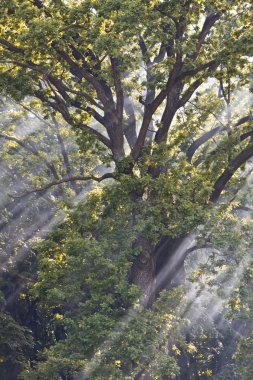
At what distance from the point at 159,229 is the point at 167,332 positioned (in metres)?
2.16

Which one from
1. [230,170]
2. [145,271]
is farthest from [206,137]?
[145,271]

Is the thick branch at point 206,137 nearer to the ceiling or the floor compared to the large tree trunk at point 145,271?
nearer to the ceiling

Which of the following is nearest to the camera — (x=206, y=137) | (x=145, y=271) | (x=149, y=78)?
(x=145, y=271)

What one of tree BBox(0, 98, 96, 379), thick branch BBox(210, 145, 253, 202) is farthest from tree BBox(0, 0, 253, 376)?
tree BBox(0, 98, 96, 379)

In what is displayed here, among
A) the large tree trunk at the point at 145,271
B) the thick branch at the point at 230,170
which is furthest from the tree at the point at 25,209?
the thick branch at the point at 230,170

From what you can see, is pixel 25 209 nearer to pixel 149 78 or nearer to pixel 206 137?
pixel 206 137

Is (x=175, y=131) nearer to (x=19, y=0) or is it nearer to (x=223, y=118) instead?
(x=223, y=118)

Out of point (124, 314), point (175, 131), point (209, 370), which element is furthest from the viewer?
point (209, 370)

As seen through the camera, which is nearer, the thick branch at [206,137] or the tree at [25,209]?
the thick branch at [206,137]

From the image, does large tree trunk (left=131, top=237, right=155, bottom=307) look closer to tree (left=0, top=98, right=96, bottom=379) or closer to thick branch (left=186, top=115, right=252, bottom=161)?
thick branch (left=186, top=115, right=252, bottom=161)

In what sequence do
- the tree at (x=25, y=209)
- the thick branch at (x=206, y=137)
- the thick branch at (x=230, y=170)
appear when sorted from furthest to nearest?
the tree at (x=25, y=209)
the thick branch at (x=206, y=137)
the thick branch at (x=230, y=170)

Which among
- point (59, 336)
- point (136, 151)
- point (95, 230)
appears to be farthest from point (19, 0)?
point (59, 336)

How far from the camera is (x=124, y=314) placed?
12.6 metres

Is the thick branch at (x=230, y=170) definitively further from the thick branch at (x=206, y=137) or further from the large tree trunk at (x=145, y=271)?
the large tree trunk at (x=145, y=271)
